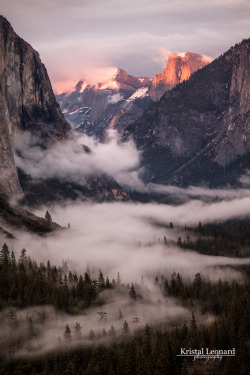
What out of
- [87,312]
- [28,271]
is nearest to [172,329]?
[87,312]

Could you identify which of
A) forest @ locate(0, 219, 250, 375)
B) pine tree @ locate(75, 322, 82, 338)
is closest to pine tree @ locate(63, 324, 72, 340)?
forest @ locate(0, 219, 250, 375)

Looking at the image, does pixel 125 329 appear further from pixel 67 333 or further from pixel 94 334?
pixel 67 333

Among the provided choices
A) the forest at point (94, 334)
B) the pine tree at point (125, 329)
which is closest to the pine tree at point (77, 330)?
the forest at point (94, 334)

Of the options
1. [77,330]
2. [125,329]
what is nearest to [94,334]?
[77,330]

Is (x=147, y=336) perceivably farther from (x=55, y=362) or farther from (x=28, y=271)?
(x=28, y=271)

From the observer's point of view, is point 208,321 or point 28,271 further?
point 28,271

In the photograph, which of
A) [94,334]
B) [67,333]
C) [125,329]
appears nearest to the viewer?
[67,333]

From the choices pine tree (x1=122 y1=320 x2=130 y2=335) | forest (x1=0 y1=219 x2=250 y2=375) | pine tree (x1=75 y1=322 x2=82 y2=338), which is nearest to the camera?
forest (x1=0 y1=219 x2=250 y2=375)

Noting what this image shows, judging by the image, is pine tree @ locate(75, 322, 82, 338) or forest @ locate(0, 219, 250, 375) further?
pine tree @ locate(75, 322, 82, 338)

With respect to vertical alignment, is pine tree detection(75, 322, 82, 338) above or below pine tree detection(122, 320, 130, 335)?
above

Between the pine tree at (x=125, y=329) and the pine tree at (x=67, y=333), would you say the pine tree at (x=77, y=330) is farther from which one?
the pine tree at (x=125, y=329)

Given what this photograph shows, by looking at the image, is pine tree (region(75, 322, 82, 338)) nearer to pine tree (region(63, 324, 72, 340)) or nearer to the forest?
the forest
